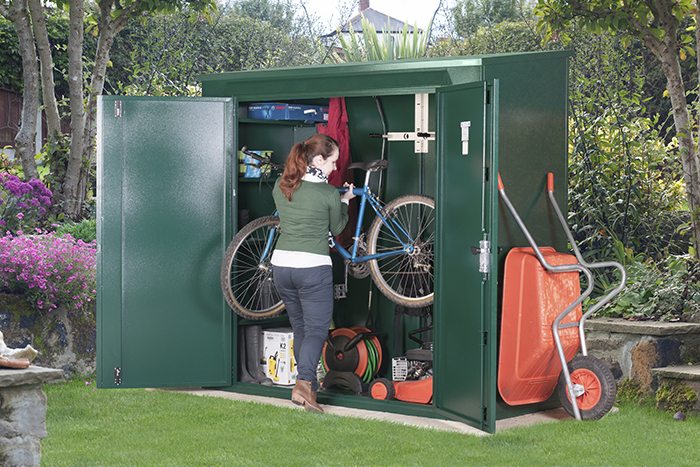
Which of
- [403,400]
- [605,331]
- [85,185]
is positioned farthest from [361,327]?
[85,185]

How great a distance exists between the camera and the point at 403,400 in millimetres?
5102

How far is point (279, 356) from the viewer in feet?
18.4

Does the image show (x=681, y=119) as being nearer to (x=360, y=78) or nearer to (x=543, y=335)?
(x=543, y=335)

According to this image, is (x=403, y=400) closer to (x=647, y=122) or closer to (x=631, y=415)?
(x=631, y=415)

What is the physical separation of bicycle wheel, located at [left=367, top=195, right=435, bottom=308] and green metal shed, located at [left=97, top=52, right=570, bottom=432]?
0.72ft

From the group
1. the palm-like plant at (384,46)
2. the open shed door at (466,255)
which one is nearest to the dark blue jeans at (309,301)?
the open shed door at (466,255)

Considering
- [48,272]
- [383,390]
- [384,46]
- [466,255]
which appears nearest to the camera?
[466,255]

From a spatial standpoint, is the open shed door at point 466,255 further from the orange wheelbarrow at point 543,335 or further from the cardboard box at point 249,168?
the cardboard box at point 249,168

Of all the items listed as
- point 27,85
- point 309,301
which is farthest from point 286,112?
point 27,85

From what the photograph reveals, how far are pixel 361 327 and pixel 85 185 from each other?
3.91 metres

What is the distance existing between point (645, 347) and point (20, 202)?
211 inches

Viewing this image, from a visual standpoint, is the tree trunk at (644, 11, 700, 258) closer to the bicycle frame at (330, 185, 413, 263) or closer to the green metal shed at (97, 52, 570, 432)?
the green metal shed at (97, 52, 570, 432)

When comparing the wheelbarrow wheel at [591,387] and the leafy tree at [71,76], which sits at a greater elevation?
the leafy tree at [71,76]

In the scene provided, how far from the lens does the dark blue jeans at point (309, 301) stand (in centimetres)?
470
